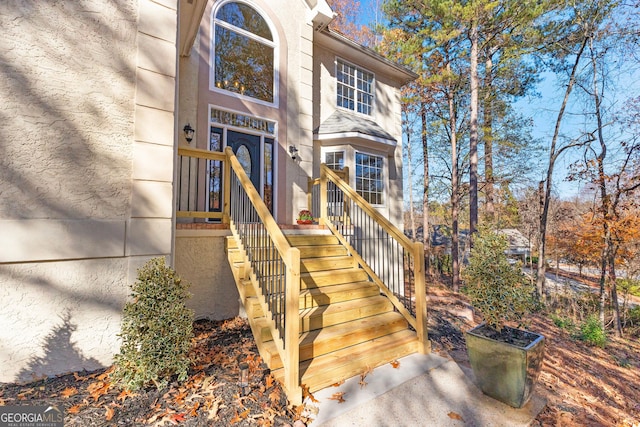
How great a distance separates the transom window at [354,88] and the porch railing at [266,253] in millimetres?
5185

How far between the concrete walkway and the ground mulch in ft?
0.66

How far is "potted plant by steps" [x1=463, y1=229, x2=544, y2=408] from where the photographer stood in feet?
8.27

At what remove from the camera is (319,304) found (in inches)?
141

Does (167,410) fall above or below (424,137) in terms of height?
below

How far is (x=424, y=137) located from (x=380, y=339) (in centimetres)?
1385

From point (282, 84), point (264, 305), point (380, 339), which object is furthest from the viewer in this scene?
point (282, 84)

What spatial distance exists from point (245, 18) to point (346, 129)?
135 inches

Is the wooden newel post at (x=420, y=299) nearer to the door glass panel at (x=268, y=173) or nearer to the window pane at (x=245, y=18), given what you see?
the door glass panel at (x=268, y=173)

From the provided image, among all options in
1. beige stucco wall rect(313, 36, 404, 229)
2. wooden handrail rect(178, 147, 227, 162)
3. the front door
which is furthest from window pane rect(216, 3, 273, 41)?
wooden handrail rect(178, 147, 227, 162)

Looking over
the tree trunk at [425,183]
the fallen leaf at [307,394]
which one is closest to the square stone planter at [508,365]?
the fallen leaf at [307,394]

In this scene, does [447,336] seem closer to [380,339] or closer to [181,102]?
[380,339]

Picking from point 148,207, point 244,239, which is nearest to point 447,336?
point 244,239

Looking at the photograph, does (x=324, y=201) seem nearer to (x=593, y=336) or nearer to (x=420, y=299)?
(x=420, y=299)

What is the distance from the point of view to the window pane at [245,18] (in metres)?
5.98
